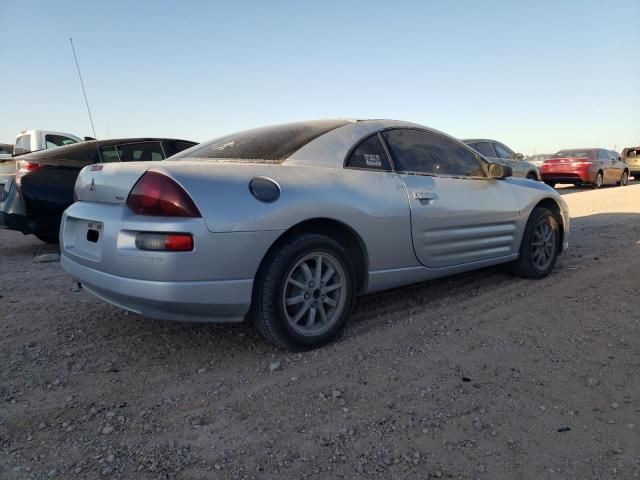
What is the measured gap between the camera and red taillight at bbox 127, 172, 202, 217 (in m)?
2.47

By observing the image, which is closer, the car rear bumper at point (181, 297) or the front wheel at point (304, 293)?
the car rear bumper at point (181, 297)

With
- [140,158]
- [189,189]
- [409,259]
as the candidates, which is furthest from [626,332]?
[140,158]

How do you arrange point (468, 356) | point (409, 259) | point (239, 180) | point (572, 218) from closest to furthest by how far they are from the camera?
point (239, 180) → point (468, 356) → point (409, 259) → point (572, 218)

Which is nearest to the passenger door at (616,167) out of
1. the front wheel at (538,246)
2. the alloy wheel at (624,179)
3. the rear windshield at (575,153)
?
the alloy wheel at (624,179)

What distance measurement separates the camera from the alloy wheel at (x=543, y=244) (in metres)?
4.52

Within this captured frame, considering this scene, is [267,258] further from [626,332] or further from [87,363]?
[626,332]

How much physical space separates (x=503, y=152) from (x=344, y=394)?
10.7 metres

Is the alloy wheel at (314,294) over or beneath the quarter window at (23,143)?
beneath

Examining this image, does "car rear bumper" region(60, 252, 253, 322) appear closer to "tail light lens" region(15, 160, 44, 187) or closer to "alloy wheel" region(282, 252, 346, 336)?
"alloy wheel" region(282, 252, 346, 336)

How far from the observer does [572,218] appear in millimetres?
8680

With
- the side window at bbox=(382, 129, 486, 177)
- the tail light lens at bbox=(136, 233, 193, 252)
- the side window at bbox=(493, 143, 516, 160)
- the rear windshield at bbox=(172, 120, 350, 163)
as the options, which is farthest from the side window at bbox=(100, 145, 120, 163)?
the side window at bbox=(493, 143, 516, 160)

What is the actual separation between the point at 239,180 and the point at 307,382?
1142 mm

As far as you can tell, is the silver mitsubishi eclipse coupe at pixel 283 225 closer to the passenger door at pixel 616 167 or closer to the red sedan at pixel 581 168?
the red sedan at pixel 581 168

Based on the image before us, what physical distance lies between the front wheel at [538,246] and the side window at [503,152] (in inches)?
285
